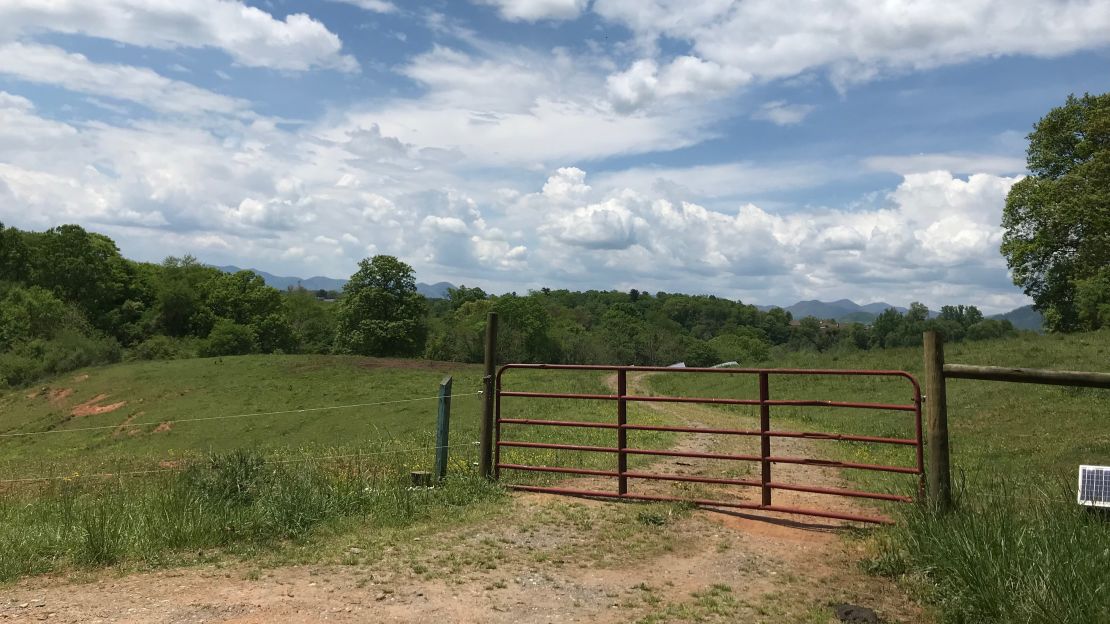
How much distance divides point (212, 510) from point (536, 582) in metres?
3.70

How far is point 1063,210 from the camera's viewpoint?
3225 centimetres

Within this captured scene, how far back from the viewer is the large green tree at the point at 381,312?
65562mm

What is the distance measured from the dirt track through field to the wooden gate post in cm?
92

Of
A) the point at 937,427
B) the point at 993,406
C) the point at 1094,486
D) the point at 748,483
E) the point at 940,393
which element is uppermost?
the point at 940,393

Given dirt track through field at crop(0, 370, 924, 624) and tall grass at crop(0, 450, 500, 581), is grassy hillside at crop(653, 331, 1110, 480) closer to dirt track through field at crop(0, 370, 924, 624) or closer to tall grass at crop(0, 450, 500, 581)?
dirt track through field at crop(0, 370, 924, 624)

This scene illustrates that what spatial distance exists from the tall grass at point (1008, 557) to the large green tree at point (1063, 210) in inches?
1207

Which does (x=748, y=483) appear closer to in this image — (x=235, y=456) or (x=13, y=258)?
(x=235, y=456)

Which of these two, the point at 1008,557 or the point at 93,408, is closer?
the point at 1008,557

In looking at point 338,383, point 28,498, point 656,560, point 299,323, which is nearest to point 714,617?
point 656,560

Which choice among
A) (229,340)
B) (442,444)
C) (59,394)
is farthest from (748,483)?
(229,340)

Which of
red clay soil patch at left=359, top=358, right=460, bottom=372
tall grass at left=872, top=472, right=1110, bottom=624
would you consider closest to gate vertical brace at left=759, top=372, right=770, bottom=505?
tall grass at left=872, top=472, right=1110, bottom=624

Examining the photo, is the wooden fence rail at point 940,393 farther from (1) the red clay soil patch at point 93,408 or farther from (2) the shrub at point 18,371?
(2) the shrub at point 18,371

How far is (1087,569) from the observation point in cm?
479

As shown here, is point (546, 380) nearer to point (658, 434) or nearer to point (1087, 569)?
point (658, 434)
